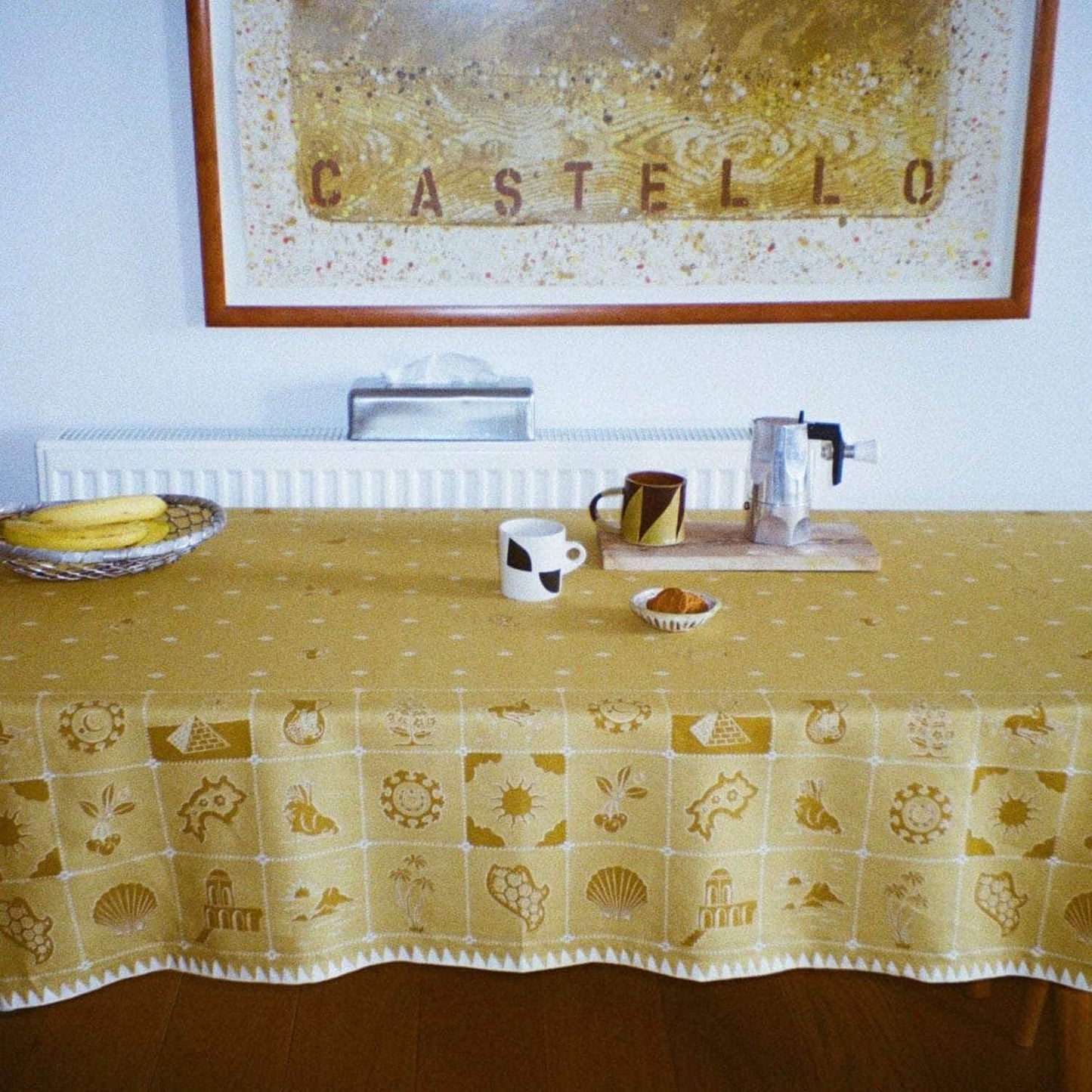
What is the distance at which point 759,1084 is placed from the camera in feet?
4.50

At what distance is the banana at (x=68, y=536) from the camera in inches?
50.0

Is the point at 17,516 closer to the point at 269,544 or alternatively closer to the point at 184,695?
the point at 269,544

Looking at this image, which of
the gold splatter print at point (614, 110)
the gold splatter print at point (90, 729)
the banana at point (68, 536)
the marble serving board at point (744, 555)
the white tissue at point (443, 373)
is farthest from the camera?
the white tissue at point (443, 373)

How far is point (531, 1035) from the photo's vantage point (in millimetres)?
1457

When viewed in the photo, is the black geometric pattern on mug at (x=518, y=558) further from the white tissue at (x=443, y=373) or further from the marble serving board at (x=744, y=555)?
the white tissue at (x=443, y=373)

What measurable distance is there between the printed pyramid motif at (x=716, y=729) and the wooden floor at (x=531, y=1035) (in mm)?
605

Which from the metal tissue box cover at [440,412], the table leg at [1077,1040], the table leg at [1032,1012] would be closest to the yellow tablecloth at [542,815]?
the table leg at [1077,1040]

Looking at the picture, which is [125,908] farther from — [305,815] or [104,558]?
[104,558]

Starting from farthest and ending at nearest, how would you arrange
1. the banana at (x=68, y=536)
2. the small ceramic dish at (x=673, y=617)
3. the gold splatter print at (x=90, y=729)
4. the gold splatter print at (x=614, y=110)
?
the gold splatter print at (x=614, y=110)
the banana at (x=68, y=536)
the small ceramic dish at (x=673, y=617)
the gold splatter print at (x=90, y=729)

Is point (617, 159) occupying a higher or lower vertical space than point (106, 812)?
higher

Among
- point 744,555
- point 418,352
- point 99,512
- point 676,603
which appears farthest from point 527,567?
point 418,352

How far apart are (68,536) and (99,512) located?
Result: 5cm

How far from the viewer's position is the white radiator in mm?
2014

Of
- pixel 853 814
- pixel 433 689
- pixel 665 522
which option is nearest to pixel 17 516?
pixel 433 689
